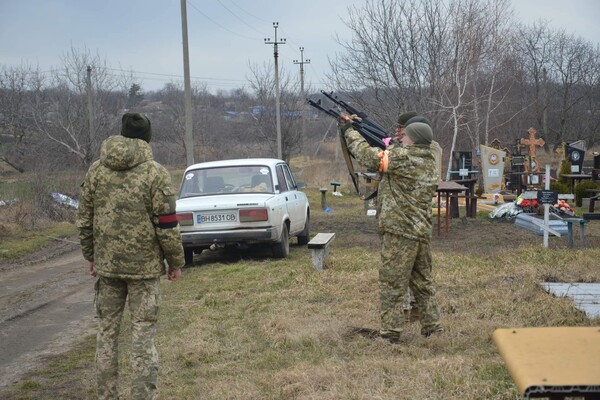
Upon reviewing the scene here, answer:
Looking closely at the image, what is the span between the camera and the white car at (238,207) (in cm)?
1040

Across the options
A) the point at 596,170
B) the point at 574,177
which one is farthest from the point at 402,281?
the point at 596,170

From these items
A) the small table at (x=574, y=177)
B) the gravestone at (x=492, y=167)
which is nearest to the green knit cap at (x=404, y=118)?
the small table at (x=574, y=177)

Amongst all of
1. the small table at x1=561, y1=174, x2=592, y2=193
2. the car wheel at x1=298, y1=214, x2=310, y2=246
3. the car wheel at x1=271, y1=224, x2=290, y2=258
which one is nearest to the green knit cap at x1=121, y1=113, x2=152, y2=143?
the car wheel at x1=271, y1=224, x2=290, y2=258

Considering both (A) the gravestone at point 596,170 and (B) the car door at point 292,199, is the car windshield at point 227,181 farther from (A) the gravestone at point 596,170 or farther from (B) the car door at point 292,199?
(A) the gravestone at point 596,170

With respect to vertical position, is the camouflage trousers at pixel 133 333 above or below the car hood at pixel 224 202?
below

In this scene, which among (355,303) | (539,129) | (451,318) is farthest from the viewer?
(539,129)

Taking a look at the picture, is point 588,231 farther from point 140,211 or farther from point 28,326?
point 140,211

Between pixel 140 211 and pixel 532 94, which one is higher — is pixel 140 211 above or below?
below

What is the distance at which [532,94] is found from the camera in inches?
1841

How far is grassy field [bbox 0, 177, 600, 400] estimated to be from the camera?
4.60 m

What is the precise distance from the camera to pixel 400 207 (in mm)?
5555

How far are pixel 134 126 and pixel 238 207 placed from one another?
590 centimetres

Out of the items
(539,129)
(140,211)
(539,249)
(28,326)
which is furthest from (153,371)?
(539,129)

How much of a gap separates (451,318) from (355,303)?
1.13m
